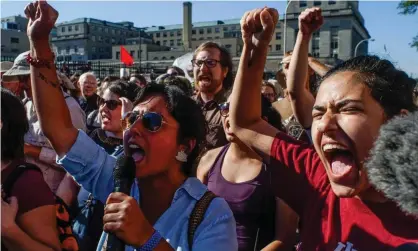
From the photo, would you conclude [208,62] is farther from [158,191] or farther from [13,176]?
[13,176]

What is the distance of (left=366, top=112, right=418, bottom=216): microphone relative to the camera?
845 millimetres

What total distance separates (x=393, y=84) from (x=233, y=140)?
120 cm

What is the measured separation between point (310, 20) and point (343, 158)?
104 cm

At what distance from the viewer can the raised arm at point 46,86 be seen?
2.02m

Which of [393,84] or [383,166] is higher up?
[393,84]

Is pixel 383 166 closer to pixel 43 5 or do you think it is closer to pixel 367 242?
pixel 367 242

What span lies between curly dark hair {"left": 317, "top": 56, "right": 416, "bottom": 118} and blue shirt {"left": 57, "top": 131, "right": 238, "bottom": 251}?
71 centimetres

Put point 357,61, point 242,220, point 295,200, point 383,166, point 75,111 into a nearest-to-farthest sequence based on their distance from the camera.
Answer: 1. point 383,166
2. point 357,61
3. point 295,200
4. point 242,220
5. point 75,111

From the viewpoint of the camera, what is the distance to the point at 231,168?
9.31ft

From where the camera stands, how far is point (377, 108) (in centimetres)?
165

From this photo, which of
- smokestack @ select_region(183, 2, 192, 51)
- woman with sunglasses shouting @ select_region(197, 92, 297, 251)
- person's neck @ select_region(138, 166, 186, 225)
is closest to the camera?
person's neck @ select_region(138, 166, 186, 225)

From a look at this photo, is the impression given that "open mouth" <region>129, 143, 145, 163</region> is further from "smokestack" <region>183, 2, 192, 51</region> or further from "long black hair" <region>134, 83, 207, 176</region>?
"smokestack" <region>183, 2, 192, 51</region>

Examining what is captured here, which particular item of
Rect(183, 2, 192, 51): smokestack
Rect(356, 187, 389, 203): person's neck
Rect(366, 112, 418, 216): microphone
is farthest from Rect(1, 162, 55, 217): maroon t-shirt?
Rect(183, 2, 192, 51): smokestack

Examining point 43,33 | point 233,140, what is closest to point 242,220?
point 233,140
